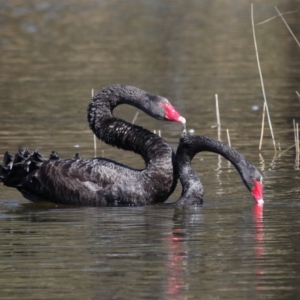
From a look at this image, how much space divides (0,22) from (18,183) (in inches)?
976

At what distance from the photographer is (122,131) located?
10.9 metres

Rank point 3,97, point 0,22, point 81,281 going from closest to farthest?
point 81,281 → point 3,97 → point 0,22

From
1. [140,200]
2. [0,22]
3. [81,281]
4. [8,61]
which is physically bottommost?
[81,281]

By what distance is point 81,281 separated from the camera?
7133 millimetres

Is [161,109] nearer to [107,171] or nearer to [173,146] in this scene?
[107,171]

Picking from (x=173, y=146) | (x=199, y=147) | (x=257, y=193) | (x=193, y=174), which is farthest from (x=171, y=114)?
(x=173, y=146)

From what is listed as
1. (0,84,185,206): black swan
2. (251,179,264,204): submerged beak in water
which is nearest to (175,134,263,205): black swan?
(251,179,264,204): submerged beak in water

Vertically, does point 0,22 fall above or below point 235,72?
above

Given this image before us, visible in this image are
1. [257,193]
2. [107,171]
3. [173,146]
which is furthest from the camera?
[173,146]

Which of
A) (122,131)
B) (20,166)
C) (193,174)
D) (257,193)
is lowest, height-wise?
(257,193)

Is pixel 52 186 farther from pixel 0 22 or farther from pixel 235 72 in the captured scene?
pixel 0 22

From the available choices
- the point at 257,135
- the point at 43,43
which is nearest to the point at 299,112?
the point at 257,135

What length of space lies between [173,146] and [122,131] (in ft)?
9.81

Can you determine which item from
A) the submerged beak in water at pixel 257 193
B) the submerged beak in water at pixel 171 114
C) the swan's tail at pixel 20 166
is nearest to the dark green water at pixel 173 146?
the submerged beak in water at pixel 257 193
